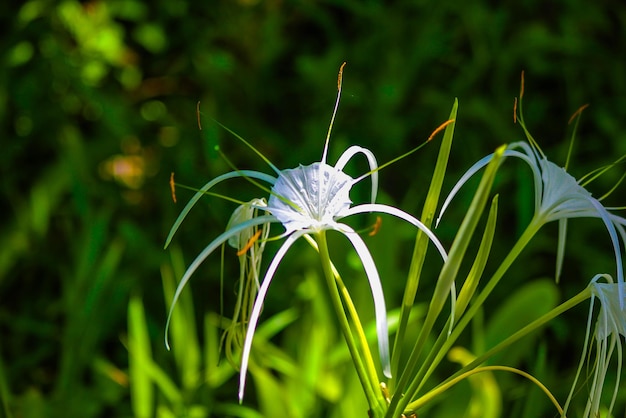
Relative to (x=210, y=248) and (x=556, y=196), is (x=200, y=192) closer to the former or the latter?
(x=210, y=248)

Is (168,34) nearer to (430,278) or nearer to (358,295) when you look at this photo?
(430,278)

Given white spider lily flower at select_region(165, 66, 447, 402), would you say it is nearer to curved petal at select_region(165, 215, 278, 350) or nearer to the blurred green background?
curved petal at select_region(165, 215, 278, 350)

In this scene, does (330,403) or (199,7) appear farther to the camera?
(199,7)

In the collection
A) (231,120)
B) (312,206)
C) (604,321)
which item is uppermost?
(231,120)

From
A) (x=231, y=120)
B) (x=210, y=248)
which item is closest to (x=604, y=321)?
(x=210, y=248)

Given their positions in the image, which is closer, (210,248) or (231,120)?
(210,248)

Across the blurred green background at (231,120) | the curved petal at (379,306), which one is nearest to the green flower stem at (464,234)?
the curved petal at (379,306)

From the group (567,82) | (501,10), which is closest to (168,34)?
(501,10)
